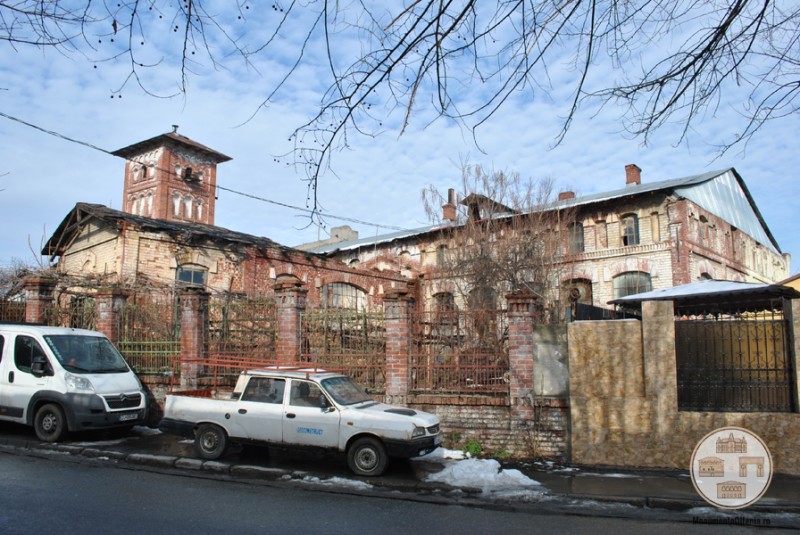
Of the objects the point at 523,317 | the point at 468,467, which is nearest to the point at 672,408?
the point at 523,317

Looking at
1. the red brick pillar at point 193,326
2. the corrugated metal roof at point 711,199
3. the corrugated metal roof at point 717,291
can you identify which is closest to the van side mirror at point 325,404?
the red brick pillar at point 193,326

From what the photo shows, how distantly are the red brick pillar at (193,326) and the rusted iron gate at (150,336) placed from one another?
0.49 metres

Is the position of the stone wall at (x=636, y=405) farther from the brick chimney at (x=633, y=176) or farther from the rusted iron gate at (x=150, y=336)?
the brick chimney at (x=633, y=176)

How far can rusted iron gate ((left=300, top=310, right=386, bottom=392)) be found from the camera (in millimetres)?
12320

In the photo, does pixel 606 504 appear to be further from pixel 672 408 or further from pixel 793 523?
pixel 672 408

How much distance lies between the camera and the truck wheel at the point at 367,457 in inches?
351

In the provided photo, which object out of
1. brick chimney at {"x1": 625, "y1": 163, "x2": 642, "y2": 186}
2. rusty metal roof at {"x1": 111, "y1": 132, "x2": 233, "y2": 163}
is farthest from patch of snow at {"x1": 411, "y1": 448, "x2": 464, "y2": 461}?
rusty metal roof at {"x1": 111, "y1": 132, "x2": 233, "y2": 163}

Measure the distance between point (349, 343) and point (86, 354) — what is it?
5278mm

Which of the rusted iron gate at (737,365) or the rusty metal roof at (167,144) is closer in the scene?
the rusted iron gate at (737,365)

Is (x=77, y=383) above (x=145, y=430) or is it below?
above

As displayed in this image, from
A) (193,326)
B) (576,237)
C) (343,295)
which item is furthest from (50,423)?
(576,237)

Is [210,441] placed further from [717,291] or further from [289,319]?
[717,291]

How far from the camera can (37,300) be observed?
16.3 meters

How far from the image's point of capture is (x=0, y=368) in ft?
38.4
